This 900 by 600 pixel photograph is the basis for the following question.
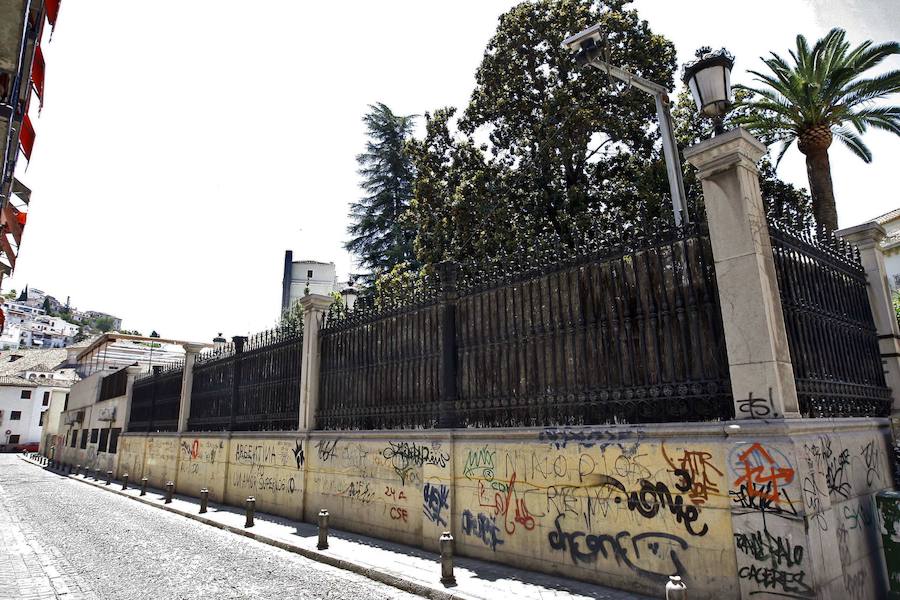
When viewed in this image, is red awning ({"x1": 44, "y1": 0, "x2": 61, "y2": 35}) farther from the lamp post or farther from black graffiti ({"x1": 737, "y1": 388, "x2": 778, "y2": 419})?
black graffiti ({"x1": 737, "y1": 388, "x2": 778, "y2": 419})

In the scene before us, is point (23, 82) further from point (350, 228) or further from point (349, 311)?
point (350, 228)

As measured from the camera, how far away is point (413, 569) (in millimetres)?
6570

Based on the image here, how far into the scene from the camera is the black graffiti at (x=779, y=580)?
4.26 m

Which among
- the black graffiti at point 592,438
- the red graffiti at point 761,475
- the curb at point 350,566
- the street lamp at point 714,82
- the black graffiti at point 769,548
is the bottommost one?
the curb at point 350,566

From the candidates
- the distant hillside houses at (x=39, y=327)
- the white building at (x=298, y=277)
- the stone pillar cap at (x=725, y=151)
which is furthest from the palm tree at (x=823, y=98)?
the distant hillside houses at (x=39, y=327)

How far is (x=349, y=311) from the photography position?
1053 cm

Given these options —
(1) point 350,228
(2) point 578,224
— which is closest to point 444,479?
(2) point 578,224

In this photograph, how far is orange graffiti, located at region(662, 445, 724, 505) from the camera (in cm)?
489

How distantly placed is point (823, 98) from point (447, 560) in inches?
660

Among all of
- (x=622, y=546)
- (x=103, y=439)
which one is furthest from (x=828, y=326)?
(x=103, y=439)

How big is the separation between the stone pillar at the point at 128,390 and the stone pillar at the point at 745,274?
25.7 meters

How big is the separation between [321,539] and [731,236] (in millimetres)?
6984

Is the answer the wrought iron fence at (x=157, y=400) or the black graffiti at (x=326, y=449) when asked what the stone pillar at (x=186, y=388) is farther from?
the black graffiti at (x=326, y=449)

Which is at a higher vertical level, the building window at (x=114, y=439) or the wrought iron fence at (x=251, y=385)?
the wrought iron fence at (x=251, y=385)
